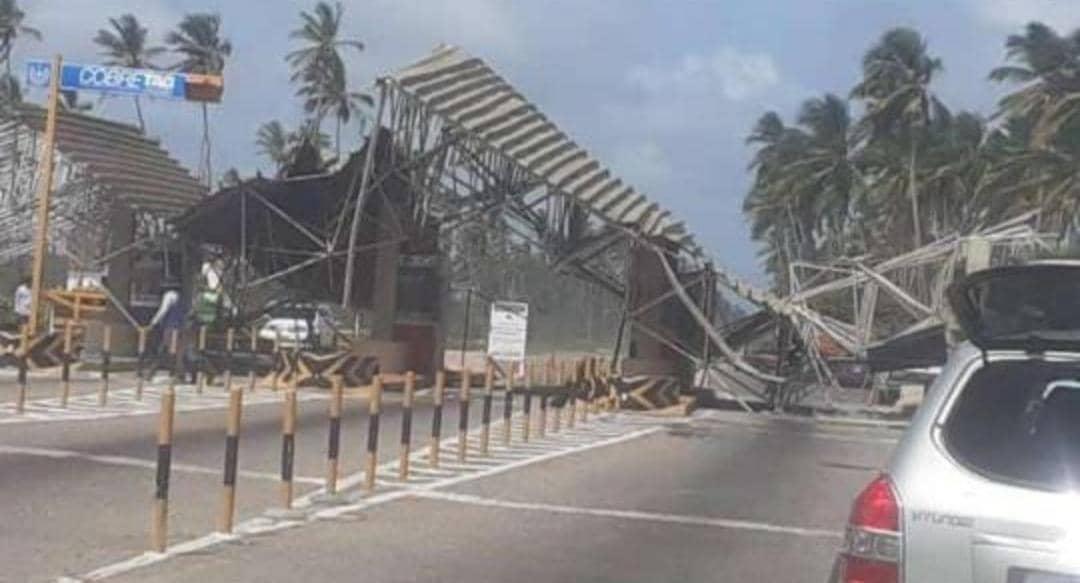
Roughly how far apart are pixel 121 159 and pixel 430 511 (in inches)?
913

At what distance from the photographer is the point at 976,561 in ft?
15.8

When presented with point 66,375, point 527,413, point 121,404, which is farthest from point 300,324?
point 527,413

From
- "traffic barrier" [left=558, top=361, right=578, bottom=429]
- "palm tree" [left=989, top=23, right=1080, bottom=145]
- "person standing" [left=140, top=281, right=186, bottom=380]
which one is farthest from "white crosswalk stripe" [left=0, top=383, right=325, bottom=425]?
"palm tree" [left=989, top=23, right=1080, bottom=145]

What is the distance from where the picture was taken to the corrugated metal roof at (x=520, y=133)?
28.8 metres

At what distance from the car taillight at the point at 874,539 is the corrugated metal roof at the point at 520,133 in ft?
78.0

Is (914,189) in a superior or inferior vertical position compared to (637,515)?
superior

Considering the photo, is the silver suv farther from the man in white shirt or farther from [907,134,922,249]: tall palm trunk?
[907,134,922,249]: tall palm trunk

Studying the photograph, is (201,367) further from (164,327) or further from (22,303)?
(22,303)

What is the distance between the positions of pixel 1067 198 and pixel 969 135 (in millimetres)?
27698

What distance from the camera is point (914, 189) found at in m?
65.5

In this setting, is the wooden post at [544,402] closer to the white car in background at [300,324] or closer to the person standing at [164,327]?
the person standing at [164,327]

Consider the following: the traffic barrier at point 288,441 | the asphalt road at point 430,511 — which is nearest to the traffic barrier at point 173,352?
the asphalt road at point 430,511

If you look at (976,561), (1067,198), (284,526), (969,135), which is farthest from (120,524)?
(969,135)

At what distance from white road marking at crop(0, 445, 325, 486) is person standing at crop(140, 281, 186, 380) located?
38.0ft
